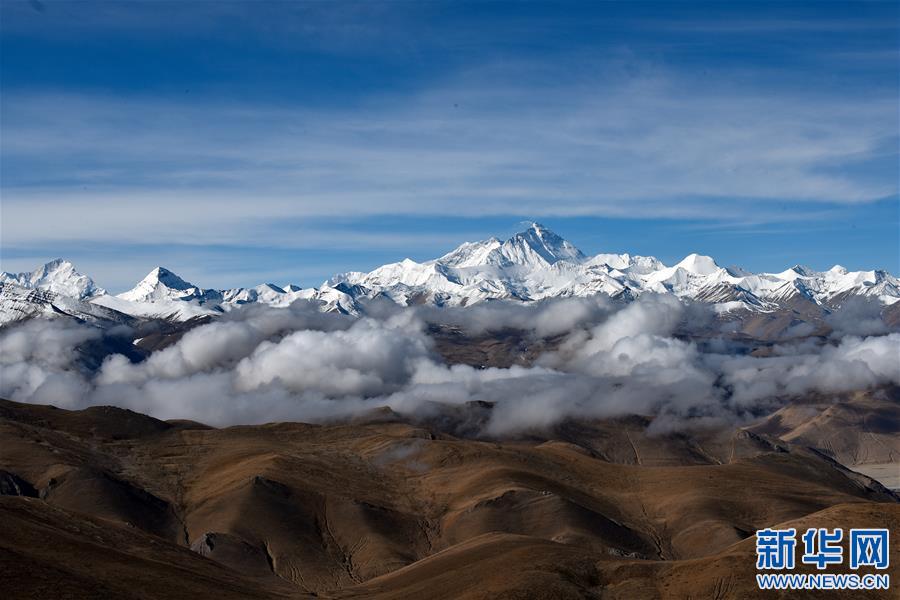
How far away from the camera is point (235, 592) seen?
522 ft

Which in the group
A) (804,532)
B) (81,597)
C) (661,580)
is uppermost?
(804,532)

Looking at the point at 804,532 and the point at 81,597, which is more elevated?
the point at 804,532

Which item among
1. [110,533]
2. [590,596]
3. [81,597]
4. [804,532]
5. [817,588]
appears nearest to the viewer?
[81,597]

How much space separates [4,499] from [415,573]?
77.4 meters

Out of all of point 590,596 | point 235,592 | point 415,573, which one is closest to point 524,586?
point 590,596

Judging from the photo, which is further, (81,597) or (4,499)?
(4,499)

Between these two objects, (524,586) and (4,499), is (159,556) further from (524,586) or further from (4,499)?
(524,586)

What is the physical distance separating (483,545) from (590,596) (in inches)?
1604

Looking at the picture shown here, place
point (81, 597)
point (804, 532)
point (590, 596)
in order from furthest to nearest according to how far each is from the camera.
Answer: point (804, 532) < point (590, 596) < point (81, 597)

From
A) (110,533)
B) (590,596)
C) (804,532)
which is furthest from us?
(110,533)

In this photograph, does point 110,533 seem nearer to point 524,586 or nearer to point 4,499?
point 4,499

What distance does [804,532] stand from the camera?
165 metres

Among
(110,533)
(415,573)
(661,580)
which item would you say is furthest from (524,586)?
(110,533)

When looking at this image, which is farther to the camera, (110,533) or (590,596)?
(110,533)
